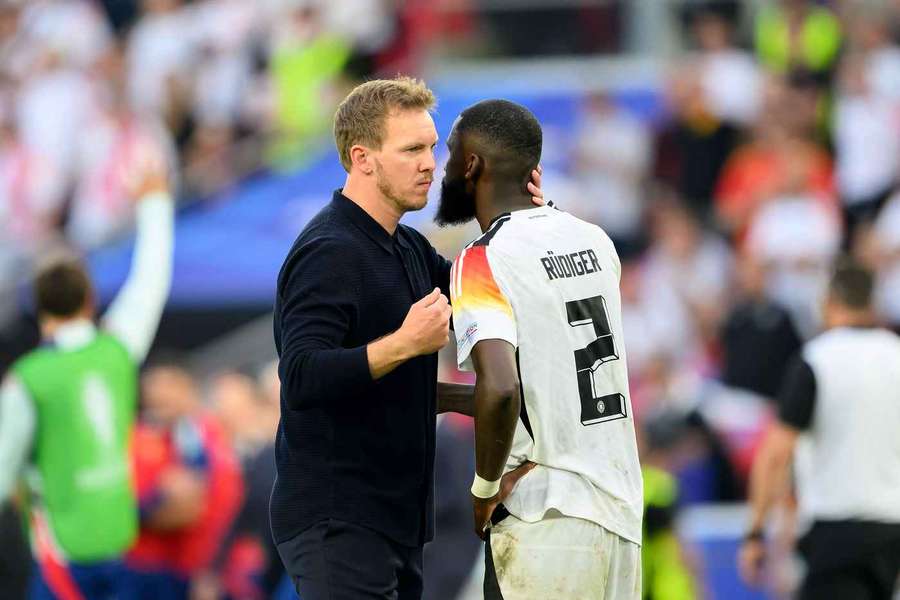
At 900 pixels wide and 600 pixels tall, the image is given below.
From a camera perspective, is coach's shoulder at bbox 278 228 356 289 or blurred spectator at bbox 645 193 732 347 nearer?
coach's shoulder at bbox 278 228 356 289

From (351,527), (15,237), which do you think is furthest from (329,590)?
(15,237)

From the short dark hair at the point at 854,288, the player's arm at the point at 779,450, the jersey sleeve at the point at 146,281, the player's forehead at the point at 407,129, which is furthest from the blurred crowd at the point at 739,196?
the player's forehead at the point at 407,129

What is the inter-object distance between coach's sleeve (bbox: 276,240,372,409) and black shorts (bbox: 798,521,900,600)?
140 inches

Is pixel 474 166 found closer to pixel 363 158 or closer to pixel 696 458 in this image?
pixel 363 158

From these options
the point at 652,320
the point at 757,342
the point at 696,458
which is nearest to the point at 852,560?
the point at 696,458

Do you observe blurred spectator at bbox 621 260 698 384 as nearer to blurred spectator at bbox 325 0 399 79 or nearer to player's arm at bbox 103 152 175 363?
blurred spectator at bbox 325 0 399 79

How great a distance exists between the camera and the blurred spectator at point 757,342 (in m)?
10.9

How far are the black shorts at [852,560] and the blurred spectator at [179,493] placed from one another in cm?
332

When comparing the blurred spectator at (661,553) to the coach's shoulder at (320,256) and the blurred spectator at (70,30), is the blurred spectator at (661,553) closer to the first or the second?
the coach's shoulder at (320,256)

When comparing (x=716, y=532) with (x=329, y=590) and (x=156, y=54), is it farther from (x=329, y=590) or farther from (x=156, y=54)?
(x=156, y=54)

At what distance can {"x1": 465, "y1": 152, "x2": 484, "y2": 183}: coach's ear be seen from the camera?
15.4ft

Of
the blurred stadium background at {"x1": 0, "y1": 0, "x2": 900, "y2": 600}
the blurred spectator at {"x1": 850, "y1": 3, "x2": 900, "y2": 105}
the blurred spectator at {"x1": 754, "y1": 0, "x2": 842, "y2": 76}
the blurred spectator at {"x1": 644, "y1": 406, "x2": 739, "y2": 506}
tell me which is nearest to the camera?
the blurred spectator at {"x1": 644, "y1": 406, "x2": 739, "y2": 506}

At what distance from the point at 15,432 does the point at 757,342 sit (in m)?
5.60

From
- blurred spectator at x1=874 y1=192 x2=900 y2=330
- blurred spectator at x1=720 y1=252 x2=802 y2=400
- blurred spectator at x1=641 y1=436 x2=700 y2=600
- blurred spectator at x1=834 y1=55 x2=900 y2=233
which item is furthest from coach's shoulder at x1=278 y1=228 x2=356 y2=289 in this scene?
blurred spectator at x1=834 y1=55 x2=900 y2=233
